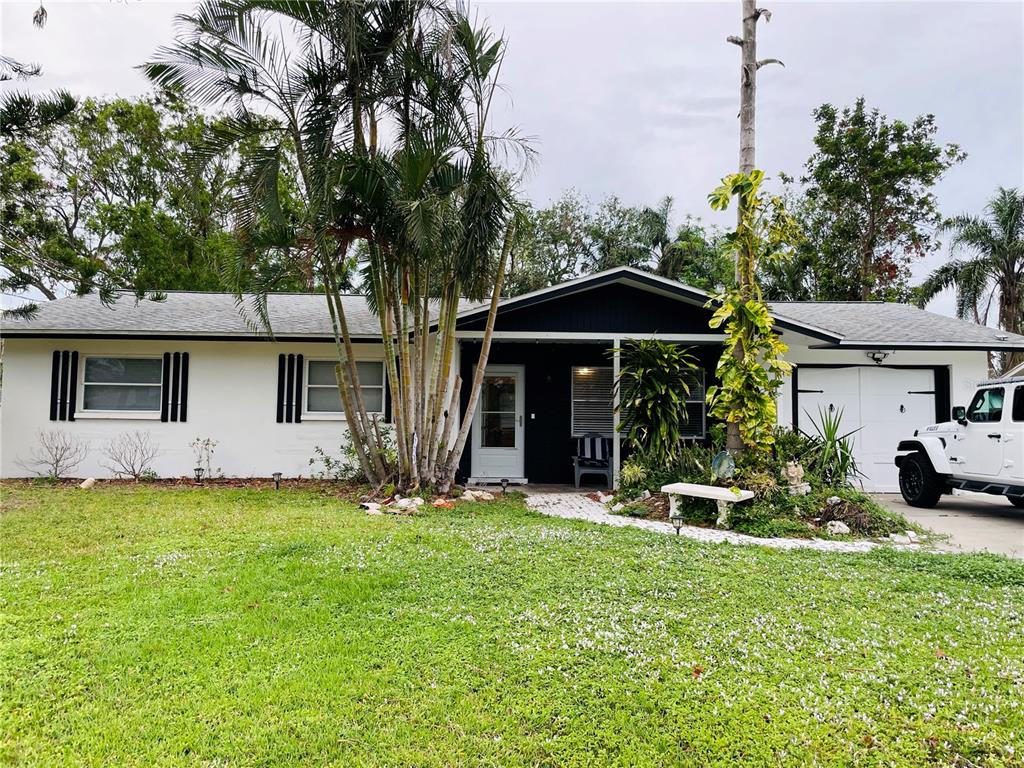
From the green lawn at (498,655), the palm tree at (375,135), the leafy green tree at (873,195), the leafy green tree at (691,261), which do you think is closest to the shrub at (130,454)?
the palm tree at (375,135)

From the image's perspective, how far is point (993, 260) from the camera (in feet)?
55.2

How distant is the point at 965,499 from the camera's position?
29.5 ft

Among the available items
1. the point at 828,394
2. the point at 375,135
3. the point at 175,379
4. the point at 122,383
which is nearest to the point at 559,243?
the point at 828,394

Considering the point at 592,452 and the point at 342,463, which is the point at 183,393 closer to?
the point at 342,463

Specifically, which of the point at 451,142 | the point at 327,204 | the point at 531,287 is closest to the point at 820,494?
the point at 451,142

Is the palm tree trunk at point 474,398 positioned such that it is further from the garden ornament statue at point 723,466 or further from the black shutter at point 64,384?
the black shutter at point 64,384

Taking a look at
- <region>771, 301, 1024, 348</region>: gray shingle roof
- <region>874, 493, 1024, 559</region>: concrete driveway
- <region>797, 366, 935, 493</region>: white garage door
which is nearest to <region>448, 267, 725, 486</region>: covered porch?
<region>797, 366, 935, 493</region>: white garage door

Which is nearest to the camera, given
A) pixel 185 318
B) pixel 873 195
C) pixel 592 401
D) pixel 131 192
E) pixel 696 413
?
pixel 185 318

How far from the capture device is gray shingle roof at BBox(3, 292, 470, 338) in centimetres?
934

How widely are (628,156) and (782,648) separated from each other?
813 inches

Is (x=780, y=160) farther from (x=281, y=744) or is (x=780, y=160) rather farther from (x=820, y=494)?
(x=281, y=744)

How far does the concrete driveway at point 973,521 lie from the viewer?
5869mm

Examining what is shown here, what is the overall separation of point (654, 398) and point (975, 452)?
162 inches

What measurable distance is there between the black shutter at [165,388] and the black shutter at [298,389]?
2189 millimetres
